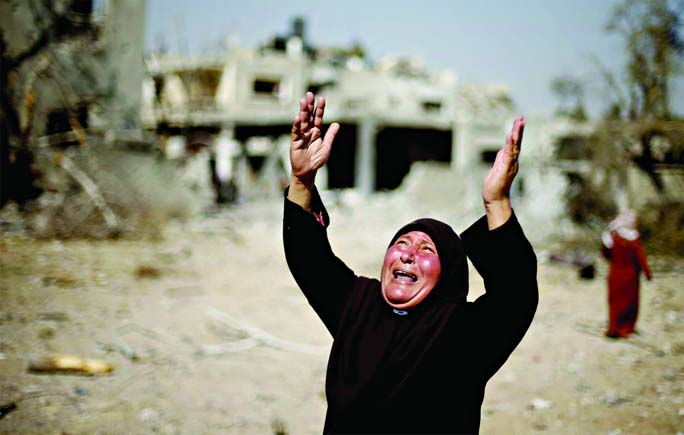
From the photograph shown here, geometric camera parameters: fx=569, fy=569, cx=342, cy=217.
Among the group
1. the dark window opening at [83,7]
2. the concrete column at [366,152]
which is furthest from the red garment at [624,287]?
the concrete column at [366,152]

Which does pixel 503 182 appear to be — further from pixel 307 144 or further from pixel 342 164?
pixel 342 164

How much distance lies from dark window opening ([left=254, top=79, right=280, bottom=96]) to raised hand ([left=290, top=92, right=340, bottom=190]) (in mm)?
29424

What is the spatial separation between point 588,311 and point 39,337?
21.9ft

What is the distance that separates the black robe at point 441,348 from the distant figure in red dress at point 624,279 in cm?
500

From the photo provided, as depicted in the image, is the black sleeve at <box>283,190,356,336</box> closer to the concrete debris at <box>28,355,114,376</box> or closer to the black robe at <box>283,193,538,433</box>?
the black robe at <box>283,193,538,433</box>

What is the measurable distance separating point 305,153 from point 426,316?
718 millimetres

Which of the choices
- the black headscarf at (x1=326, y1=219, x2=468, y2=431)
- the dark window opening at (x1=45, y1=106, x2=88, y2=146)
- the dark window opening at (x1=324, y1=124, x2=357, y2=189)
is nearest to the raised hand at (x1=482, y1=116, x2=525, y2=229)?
the black headscarf at (x1=326, y1=219, x2=468, y2=431)

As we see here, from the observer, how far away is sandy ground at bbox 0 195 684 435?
411cm

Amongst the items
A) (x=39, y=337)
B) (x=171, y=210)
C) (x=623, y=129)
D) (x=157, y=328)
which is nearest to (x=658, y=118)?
(x=623, y=129)

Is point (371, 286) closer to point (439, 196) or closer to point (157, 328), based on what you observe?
point (157, 328)

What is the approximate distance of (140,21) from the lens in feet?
48.4

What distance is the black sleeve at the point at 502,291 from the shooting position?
5.56 ft

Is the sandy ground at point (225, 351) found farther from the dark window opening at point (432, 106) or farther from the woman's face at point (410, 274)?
the dark window opening at point (432, 106)

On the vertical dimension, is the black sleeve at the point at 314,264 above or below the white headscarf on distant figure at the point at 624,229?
above
